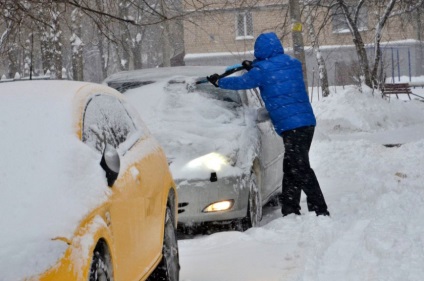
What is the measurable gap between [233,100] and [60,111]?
4392 millimetres

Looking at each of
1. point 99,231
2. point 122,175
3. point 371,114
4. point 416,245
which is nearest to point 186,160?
point 416,245

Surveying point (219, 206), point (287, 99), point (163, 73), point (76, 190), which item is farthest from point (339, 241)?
point (76, 190)

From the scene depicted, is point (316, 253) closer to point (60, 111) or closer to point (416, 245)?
point (416, 245)

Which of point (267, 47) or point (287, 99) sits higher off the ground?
point (267, 47)

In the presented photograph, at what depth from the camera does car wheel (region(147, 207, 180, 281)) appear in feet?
17.9

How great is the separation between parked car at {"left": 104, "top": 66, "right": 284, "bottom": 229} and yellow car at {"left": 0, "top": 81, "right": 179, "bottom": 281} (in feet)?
5.79

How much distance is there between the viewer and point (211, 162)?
749 centimetres

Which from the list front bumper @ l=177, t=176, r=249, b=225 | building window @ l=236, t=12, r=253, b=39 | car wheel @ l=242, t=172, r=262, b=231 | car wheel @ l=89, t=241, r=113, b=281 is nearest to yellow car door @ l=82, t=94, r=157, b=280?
car wheel @ l=89, t=241, r=113, b=281

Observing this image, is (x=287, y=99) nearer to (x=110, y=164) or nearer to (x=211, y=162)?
(x=211, y=162)

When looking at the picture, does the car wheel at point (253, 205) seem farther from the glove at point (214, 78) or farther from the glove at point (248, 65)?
the glove at point (248, 65)

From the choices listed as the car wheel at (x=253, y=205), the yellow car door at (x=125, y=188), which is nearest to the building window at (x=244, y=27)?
the car wheel at (x=253, y=205)

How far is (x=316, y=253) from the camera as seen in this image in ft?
20.1

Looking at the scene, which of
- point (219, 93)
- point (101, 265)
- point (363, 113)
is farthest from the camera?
point (363, 113)

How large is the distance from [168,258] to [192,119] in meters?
2.77
